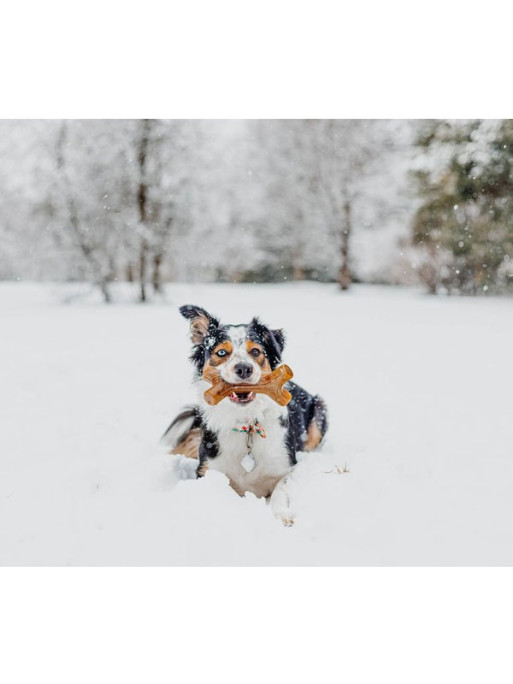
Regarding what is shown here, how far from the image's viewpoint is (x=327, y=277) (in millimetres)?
4375

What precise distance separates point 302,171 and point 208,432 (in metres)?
2.25

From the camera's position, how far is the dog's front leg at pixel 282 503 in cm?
273

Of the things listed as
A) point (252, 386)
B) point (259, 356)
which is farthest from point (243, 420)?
point (259, 356)

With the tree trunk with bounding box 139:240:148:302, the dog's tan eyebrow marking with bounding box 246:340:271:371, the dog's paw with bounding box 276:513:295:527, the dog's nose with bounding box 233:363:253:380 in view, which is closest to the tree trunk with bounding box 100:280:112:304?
the tree trunk with bounding box 139:240:148:302

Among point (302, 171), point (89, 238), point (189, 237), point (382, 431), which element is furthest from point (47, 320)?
point (382, 431)

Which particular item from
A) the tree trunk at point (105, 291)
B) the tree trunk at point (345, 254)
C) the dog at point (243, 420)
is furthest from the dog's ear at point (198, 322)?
the tree trunk at point (345, 254)

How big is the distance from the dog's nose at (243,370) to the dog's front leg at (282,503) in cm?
65

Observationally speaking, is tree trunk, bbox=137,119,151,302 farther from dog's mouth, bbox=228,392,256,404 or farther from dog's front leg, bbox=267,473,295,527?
dog's front leg, bbox=267,473,295,527

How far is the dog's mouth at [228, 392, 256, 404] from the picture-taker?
2871mm

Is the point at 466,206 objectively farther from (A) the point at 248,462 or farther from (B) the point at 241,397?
(A) the point at 248,462

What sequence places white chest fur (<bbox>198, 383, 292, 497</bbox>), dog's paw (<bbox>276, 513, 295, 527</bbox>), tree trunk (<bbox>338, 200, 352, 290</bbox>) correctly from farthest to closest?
tree trunk (<bbox>338, 200, 352, 290</bbox>) < white chest fur (<bbox>198, 383, 292, 497</bbox>) < dog's paw (<bbox>276, 513, 295, 527</bbox>)

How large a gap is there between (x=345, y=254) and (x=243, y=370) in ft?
6.51

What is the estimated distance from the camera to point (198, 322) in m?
2.96

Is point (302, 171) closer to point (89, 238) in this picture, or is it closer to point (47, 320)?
point (89, 238)
